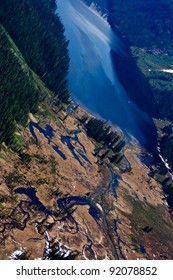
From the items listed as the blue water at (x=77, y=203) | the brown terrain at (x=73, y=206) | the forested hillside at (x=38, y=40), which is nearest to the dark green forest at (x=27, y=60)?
the forested hillside at (x=38, y=40)

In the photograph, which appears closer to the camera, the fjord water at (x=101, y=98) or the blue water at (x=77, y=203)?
the blue water at (x=77, y=203)

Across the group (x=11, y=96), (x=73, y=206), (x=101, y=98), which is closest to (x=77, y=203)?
(x=73, y=206)

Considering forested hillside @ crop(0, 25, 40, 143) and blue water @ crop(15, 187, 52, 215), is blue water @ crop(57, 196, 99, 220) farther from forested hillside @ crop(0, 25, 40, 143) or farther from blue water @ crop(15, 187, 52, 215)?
forested hillside @ crop(0, 25, 40, 143)

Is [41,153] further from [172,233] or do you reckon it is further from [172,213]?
[172,213]

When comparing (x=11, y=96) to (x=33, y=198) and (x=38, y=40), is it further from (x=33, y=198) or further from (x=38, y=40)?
(x=38, y=40)

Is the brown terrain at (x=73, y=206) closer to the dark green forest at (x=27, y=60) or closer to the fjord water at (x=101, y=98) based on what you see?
the dark green forest at (x=27, y=60)

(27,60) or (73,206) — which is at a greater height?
(27,60)
